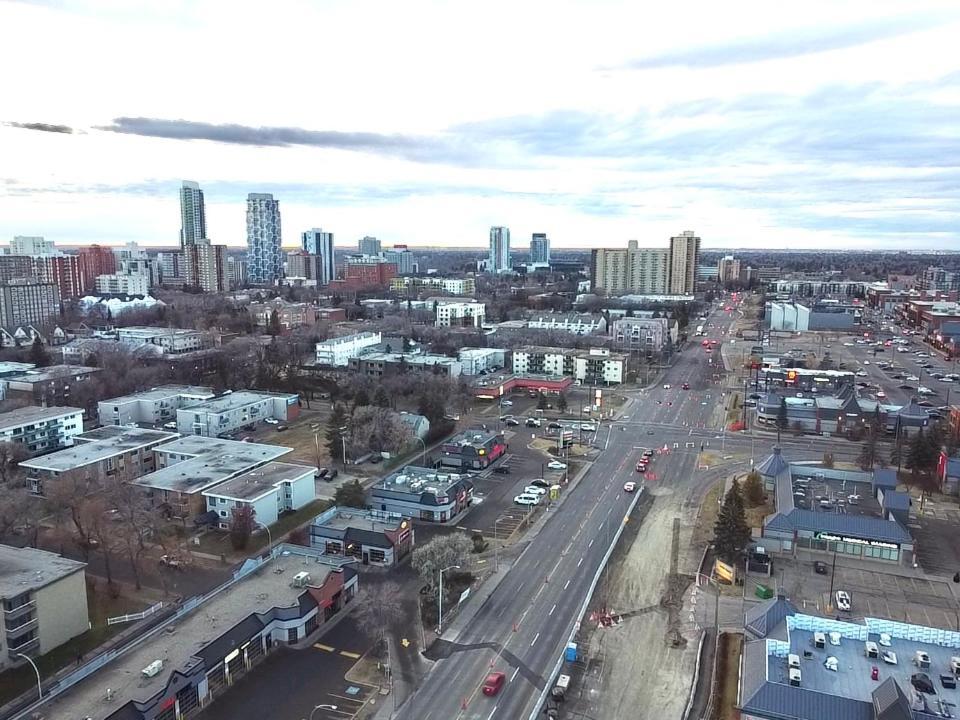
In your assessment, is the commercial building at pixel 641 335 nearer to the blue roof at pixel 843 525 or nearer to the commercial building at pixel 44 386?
the blue roof at pixel 843 525

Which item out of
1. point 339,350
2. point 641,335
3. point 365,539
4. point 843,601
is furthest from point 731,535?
Answer: point 641,335

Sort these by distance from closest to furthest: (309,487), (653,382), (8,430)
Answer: (309,487) → (8,430) → (653,382)

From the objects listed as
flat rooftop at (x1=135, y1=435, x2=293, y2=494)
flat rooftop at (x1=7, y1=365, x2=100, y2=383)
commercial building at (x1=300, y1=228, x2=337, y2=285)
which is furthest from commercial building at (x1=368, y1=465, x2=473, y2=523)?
commercial building at (x1=300, y1=228, x2=337, y2=285)

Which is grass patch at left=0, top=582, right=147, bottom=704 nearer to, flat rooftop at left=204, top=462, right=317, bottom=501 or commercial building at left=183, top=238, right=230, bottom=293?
flat rooftop at left=204, top=462, right=317, bottom=501

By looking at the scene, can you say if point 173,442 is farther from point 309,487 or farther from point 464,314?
point 464,314

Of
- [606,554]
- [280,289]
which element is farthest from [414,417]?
[280,289]

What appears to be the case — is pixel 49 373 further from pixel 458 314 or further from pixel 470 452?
pixel 458 314
